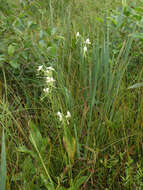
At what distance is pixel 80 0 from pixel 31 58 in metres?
1.63

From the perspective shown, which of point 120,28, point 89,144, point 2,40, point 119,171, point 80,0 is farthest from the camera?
point 80,0

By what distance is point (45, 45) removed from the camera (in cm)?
140

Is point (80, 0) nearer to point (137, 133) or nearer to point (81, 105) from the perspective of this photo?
point (81, 105)

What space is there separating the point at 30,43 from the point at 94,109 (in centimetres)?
66

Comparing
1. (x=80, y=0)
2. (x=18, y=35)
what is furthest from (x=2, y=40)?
(x=80, y=0)

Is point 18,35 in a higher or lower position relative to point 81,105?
higher

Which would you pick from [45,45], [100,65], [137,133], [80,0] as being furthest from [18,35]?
[80,0]

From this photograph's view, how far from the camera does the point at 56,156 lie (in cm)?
102

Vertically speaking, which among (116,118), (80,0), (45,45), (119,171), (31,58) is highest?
(80,0)

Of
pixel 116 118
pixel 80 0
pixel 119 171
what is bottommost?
pixel 119 171

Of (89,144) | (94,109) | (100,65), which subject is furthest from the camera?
(100,65)

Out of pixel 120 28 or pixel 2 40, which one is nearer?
pixel 2 40

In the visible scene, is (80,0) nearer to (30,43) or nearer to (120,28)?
(120,28)

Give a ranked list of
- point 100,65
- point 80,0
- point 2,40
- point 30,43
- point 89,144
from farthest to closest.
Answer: point 80,0
point 2,40
point 30,43
point 100,65
point 89,144
